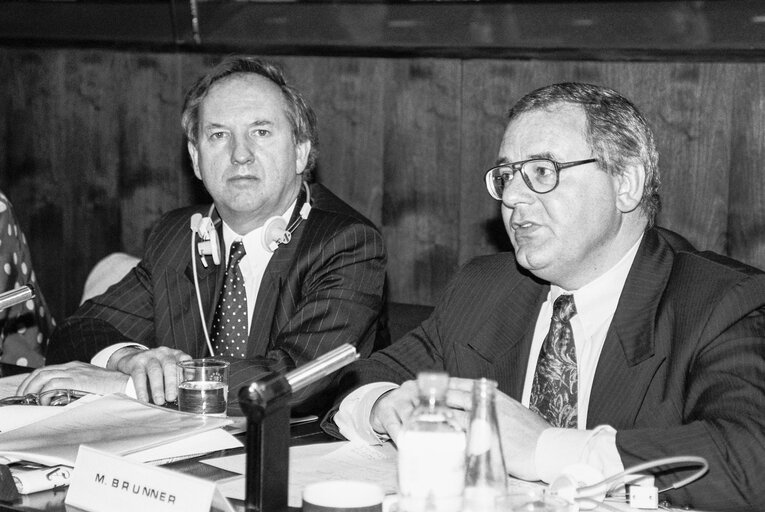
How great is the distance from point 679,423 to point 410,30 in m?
2.08

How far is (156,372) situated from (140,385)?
46 mm

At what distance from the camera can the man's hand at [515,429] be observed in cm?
188

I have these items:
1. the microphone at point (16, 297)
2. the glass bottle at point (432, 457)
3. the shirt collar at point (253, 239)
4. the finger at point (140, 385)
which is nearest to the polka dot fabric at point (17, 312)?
the shirt collar at point (253, 239)

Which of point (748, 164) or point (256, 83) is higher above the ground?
point (256, 83)

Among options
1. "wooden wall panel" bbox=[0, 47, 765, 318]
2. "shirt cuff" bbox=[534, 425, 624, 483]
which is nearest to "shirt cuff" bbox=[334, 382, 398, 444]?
"shirt cuff" bbox=[534, 425, 624, 483]

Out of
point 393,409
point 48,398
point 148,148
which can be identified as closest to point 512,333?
point 393,409

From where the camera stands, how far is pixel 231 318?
283 centimetres

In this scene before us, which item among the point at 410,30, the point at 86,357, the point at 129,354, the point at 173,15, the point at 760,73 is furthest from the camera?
the point at 173,15

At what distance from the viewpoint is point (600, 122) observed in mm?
2262

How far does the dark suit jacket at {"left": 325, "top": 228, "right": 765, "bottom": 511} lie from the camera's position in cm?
184

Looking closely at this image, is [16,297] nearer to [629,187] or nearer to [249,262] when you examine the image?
[249,262]

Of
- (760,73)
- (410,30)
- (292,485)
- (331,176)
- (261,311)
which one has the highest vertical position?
(410,30)

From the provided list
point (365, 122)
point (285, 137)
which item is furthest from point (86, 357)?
point (365, 122)

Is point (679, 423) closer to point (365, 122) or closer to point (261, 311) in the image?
point (261, 311)
